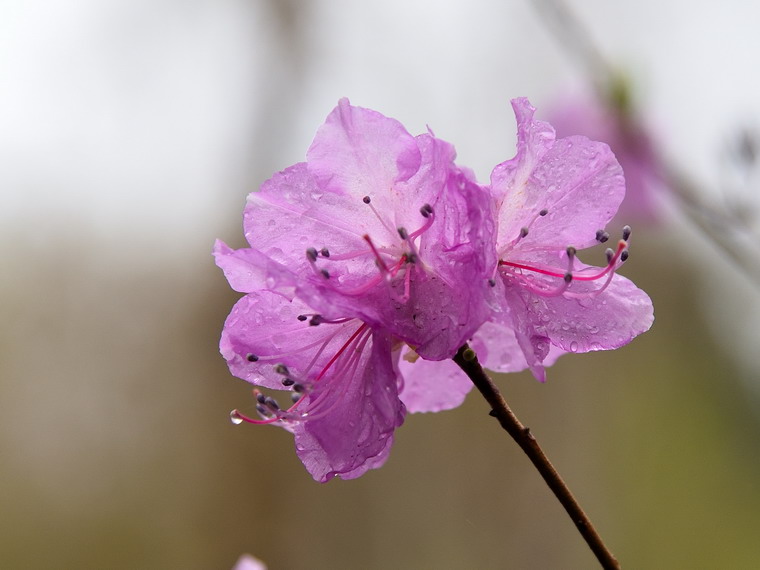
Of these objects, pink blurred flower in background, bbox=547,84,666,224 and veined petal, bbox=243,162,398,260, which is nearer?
veined petal, bbox=243,162,398,260

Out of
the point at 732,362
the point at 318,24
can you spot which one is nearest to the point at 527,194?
the point at 318,24

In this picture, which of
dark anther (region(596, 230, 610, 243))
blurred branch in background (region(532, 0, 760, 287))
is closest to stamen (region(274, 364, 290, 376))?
dark anther (region(596, 230, 610, 243))

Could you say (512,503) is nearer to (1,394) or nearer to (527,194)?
(1,394)

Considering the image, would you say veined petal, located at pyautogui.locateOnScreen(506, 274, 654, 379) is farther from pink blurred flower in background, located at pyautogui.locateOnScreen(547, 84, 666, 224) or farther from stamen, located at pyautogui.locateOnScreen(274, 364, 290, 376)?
pink blurred flower in background, located at pyautogui.locateOnScreen(547, 84, 666, 224)

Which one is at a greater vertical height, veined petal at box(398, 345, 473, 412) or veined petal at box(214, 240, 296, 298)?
veined petal at box(214, 240, 296, 298)

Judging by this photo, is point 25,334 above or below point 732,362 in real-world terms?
above

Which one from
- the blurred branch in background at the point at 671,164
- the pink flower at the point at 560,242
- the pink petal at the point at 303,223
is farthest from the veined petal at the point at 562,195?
the blurred branch in background at the point at 671,164

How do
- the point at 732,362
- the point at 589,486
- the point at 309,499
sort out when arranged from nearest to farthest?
the point at 309,499, the point at 589,486, the point at 732,362

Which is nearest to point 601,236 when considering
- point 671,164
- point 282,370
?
point 282,370
